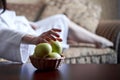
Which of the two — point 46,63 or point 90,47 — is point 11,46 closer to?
point 46,63

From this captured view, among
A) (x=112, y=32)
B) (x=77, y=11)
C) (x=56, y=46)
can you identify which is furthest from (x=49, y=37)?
(x=77, y=11)

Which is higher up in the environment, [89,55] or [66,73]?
[66,73]

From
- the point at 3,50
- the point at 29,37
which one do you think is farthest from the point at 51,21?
the point at 29,37

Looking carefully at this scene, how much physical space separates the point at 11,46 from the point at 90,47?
0.86 m

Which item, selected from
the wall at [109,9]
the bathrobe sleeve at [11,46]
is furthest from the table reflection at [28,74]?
the wall at [109,9]

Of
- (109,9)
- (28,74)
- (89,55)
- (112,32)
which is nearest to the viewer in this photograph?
(28,74)

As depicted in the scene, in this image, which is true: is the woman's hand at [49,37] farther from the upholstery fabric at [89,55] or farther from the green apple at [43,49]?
the upholstery fabric at [89,55]

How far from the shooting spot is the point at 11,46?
1.13 meters

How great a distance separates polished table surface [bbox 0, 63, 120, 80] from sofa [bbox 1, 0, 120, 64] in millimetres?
665

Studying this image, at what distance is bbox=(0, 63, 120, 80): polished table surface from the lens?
757 millimetres

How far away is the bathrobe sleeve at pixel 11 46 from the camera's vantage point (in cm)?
110

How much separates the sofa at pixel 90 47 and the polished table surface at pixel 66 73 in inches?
26.2

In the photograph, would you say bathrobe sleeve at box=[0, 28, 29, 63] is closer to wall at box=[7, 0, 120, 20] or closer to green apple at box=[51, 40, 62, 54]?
green apple at box=[51, 40, 62, 54]

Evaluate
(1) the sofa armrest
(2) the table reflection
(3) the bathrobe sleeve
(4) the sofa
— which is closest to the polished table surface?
(2) the table reflection
